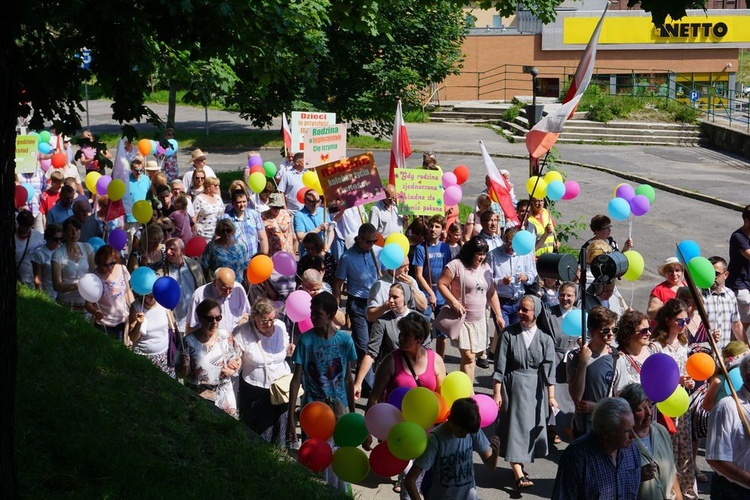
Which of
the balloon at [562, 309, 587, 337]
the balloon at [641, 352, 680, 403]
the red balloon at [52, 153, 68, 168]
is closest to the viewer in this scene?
the balloon at [641, 352, 680, 403]

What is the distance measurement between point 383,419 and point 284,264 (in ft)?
11.8

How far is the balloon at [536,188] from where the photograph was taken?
11.7 m

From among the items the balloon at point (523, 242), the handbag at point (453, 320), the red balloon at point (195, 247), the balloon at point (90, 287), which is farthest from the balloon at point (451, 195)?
the balloon at point (90, 287)

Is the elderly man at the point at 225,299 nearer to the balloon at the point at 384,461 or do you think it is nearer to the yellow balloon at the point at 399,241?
the yellow balloon at the point at 399,241

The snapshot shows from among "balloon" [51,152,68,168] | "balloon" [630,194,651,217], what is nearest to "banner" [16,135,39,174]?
"balloon" [51,152,68,168]

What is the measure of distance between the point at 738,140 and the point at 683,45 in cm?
1602

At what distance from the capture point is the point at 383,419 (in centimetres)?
650

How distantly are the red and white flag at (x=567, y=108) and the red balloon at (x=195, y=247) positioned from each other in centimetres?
374

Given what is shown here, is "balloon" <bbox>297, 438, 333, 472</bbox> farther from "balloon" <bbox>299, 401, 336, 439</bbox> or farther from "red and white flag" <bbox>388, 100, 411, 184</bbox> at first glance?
"red and white flag" <bbox>388, 100, 411, 184</bbox>

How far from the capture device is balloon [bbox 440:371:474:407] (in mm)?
6840

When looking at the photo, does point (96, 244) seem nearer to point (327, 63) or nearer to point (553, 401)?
point (553, 401)

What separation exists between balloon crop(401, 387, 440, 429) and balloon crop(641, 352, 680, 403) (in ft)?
4.63

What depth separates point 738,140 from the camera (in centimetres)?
2795

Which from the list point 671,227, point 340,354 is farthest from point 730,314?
point 671,227
